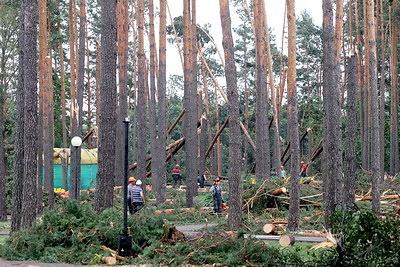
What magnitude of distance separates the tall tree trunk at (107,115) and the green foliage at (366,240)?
853cm

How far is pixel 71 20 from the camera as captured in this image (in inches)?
1323

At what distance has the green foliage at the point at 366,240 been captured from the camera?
29.1ft

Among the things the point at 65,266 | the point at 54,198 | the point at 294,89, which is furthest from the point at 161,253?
the point at 54,198

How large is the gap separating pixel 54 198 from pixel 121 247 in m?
15.7

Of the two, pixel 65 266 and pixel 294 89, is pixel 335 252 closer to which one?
pixel 65 266

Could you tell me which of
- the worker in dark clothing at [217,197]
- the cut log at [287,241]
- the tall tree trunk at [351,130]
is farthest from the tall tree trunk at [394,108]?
the cut log at [287,241]

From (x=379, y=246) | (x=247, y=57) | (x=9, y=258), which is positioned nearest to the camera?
(x=379, y=246)

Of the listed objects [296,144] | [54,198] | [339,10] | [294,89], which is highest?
[339,10]

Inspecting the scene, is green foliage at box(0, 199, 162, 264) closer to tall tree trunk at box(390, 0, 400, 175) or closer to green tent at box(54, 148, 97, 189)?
green tent at box(54, 148, 97, 189)

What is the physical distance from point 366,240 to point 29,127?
9941 mm

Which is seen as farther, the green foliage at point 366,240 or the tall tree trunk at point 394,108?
the tall tree trunk at point 394,108

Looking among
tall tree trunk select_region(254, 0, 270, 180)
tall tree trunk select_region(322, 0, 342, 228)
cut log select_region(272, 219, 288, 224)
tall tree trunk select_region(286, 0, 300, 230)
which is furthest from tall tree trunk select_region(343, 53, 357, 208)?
tall tree trunk select_region(254, 0, 270, 180)

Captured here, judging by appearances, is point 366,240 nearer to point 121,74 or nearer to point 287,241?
point 287,241

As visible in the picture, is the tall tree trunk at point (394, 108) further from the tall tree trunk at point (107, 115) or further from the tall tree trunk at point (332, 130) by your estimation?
the tall tree trunk at point (107, 115)
